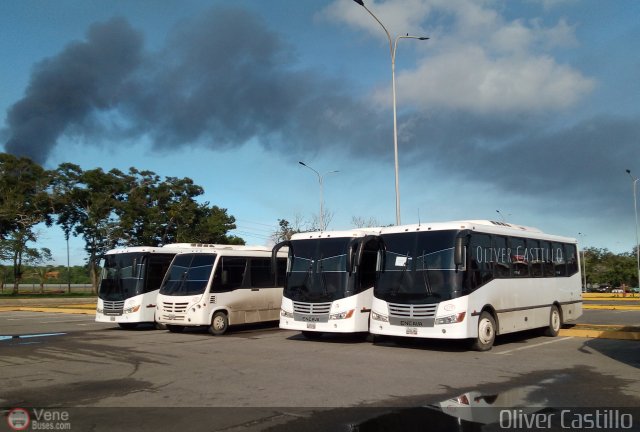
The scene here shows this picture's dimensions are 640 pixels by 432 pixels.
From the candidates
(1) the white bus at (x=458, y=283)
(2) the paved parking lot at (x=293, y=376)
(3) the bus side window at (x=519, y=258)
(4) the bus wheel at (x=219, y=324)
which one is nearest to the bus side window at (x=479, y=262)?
(1) the white bus at (x=458, y=283)

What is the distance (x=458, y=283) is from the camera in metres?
12.7

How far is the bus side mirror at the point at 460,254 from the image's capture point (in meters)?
12.6

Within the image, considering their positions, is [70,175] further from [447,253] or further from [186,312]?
[447,253]

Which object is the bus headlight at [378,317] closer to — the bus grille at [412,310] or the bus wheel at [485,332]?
the bus grille at [412,310]

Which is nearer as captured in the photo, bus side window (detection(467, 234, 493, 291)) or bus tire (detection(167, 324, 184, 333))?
bus side window (detection(467, 234, 493, 291))

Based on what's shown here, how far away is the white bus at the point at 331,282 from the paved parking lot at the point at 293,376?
685 millimetres

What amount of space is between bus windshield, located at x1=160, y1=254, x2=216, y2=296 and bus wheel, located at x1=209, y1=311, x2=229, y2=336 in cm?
99

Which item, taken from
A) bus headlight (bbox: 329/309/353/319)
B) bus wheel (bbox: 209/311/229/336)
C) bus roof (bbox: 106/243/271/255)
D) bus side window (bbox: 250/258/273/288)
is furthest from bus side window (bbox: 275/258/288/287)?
bus headlight (bbox: 329/309/353/319)

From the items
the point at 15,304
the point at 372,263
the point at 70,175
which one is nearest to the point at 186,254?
the point at 372,263

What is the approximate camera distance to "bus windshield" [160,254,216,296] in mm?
17906

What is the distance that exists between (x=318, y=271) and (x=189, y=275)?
5016 millimetres

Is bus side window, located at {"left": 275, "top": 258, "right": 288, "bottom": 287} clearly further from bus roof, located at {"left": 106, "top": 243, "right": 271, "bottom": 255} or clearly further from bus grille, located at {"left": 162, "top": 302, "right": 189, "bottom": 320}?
bus grille, located at {"left": 162, "top": 302, "right": 189, "bottom": 320}

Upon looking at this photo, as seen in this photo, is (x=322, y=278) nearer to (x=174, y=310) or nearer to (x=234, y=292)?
(x=234, y=292)

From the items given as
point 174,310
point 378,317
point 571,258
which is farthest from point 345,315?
point 571,258
